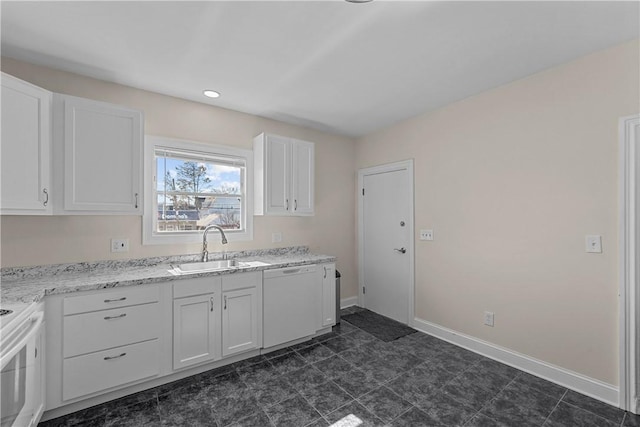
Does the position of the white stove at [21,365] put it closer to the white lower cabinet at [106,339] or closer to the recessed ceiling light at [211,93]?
the white lower cabinet at [106,339]

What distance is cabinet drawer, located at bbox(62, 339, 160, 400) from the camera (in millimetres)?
1876

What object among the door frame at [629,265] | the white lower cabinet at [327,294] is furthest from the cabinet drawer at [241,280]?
the door frame at [629,265]

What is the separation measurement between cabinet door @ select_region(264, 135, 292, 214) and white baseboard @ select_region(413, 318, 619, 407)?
2.20 meters

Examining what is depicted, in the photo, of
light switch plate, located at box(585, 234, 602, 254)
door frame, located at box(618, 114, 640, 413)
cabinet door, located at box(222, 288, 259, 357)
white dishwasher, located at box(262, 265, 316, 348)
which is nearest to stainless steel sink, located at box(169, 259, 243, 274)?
cabinet door, located at box(222, 288, 259, 357)

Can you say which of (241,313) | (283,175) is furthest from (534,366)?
(283,175)

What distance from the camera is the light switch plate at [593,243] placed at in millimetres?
2078

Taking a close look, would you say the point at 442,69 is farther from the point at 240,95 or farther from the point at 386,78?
the point at 240,95

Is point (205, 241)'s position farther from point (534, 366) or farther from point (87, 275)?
point (534, 366)

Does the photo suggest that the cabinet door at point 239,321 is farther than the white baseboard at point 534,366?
Yes

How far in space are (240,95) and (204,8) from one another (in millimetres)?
1171

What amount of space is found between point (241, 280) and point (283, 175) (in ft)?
4.21

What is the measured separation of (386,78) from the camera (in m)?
2.47

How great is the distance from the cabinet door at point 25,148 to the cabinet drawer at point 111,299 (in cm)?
69

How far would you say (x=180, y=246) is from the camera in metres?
2.85
